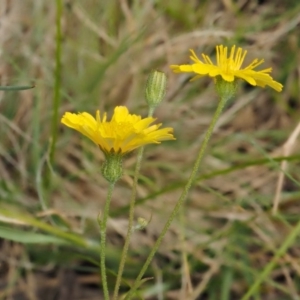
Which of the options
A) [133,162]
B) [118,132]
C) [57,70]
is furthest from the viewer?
[133,162]

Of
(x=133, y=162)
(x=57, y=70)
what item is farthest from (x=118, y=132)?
(x=133, y=162)

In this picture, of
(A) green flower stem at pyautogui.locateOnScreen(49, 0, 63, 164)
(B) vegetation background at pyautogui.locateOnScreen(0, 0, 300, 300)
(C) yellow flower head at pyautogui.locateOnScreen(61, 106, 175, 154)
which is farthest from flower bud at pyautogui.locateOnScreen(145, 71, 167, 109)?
(B) vegetation background at pyautogui.locateOnScreen(0, 0, 300, 300)

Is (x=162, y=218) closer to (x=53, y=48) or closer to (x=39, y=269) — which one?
(x=39, y=269)

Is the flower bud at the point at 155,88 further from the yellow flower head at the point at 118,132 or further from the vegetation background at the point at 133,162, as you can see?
the vegetation background at the point at 133,162

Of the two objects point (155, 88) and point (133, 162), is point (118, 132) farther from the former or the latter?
point (133, 162)

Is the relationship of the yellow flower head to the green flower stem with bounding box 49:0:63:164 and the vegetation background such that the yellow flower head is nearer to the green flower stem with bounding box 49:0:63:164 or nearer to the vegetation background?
the green flower stem with bounding box 49:0:63:164
